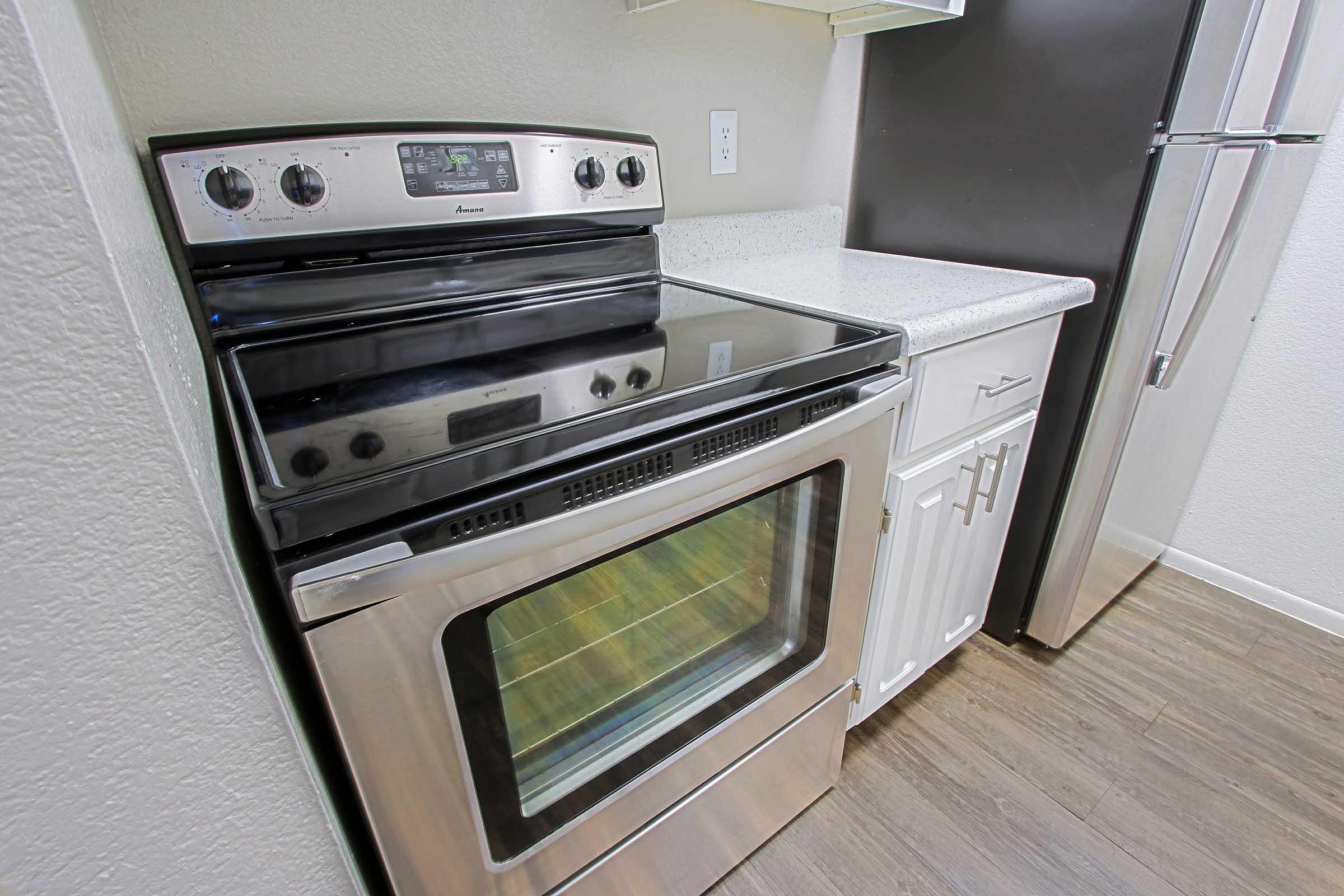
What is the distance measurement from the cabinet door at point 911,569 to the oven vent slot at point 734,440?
1.17 feet

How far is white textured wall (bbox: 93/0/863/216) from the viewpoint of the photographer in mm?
783

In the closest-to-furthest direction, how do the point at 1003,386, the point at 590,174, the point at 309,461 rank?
the point at 309,461, the point at 590,174, the point at 1003,386

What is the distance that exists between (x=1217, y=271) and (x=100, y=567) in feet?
5.38

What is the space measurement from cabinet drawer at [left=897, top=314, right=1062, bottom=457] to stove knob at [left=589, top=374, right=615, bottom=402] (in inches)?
18.9

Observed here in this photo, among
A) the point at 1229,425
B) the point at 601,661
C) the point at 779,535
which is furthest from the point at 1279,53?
the point at 601,661

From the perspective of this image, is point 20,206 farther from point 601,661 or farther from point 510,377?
point 601,661

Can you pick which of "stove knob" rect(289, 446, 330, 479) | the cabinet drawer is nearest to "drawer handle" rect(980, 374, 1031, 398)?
the cabinet drawer

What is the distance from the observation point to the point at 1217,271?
1201 mm

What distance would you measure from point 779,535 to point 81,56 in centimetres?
86

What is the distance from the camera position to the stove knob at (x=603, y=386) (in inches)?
26.4

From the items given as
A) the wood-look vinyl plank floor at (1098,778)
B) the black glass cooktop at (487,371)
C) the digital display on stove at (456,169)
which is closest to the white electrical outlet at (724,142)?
the black glass cooktop at (487,371)

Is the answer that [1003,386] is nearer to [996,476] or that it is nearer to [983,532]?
[996,476]

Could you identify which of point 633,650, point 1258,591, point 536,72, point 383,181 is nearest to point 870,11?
point 536,72

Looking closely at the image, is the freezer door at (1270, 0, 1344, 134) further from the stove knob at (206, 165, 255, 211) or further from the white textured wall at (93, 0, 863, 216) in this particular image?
the stove knob at (206, 165, 255, 211)
